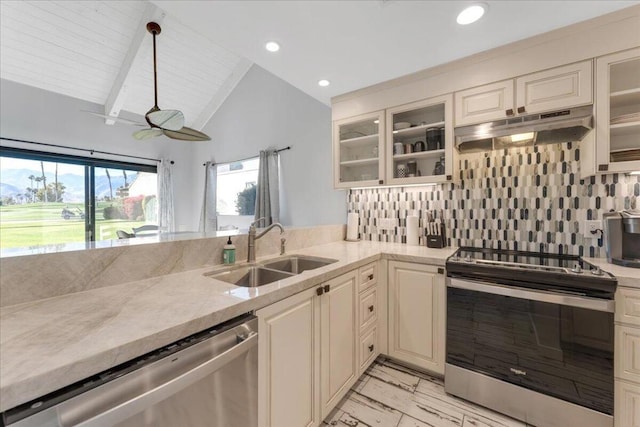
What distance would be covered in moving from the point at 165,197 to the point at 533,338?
5.75m

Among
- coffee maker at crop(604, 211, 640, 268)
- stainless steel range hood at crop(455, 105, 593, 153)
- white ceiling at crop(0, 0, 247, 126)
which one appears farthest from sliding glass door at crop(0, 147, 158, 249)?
coffee maker at crop(604, 211, 640, 268)

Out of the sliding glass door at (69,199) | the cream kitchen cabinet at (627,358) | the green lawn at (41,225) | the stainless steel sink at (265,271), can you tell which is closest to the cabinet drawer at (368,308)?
the stainless steel sink at (265,271)

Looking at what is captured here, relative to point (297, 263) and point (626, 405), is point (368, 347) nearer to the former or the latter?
point (297, 263)

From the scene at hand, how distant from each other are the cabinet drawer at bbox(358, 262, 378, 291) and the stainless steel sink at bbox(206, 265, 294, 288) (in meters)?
0.58

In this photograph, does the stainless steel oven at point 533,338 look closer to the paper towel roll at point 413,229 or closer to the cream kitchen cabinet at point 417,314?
the cream kitchen cabinet at point 417,314

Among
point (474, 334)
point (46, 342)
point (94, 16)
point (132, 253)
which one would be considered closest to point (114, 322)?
point (46, 342)

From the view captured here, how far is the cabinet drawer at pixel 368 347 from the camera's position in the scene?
1927 millimetres

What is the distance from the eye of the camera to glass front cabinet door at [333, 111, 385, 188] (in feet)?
8.45

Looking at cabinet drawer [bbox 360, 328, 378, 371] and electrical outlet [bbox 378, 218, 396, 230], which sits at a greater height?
electrical outlet [bbox 378, 218, 396, 230]

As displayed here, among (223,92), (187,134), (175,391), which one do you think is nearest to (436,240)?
(175,391)

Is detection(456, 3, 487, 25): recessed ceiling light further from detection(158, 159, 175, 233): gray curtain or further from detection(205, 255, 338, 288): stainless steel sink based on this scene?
detection(158, 159, 175, 233): gray curtain

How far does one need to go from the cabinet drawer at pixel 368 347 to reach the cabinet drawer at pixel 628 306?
1387 mm

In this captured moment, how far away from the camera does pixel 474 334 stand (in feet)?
5.74

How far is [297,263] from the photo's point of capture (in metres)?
2.05
